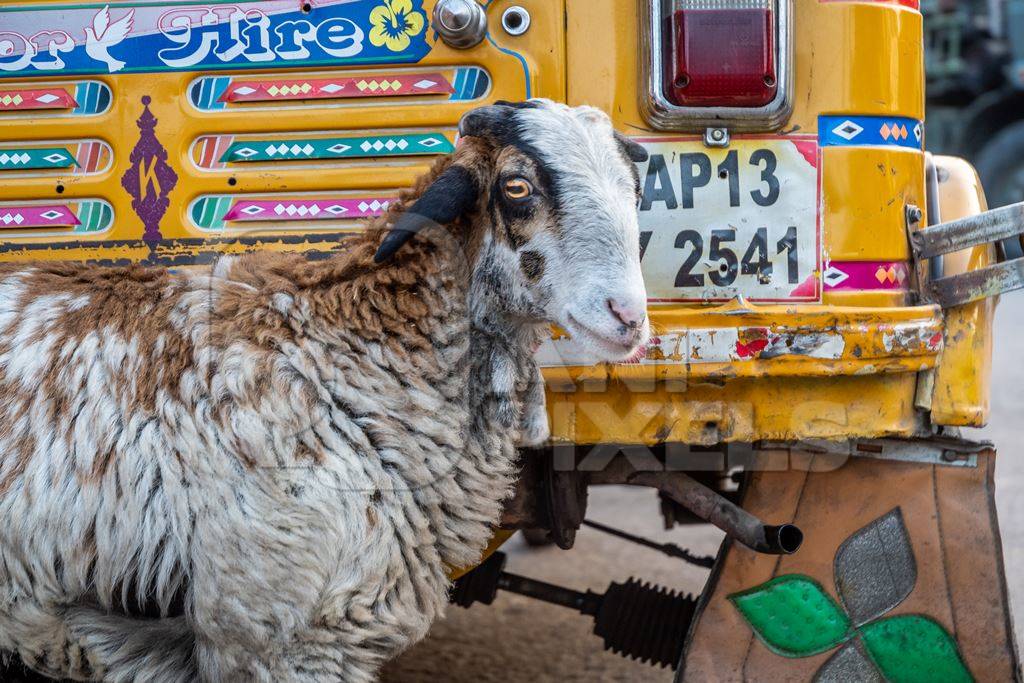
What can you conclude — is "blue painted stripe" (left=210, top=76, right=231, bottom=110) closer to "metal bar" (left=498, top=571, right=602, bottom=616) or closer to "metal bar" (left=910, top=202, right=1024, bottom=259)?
"metal bar" (left=498, top=571, right=602, bottom=616)

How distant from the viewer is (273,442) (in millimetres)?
2562

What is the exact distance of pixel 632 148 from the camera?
2805 millimetres

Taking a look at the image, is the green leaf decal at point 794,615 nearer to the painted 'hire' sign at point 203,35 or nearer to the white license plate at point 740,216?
the white license plate at point 740,216

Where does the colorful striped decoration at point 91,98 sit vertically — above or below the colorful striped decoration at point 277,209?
above

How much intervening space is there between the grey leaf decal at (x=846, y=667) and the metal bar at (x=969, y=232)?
111 centimetres

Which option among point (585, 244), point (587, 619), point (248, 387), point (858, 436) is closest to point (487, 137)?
point (585, 244)

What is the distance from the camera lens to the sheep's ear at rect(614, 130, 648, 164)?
279 cm

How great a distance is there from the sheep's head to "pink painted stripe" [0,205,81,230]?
1097mm

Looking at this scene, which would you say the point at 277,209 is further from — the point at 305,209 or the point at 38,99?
the point at 38,99

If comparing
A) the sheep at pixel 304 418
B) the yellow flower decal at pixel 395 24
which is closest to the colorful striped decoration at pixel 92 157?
the sheep at pixel 304 418

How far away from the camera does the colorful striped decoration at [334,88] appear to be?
10.0ft

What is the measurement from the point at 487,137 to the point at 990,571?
1.81 meters

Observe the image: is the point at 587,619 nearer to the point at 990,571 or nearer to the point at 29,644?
the point at 990,571

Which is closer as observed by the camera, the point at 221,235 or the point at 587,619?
the point at 221,235
